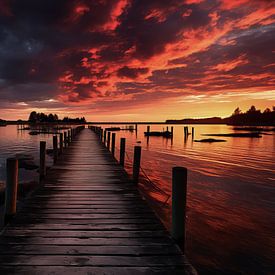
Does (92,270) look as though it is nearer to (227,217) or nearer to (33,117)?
(227,217)

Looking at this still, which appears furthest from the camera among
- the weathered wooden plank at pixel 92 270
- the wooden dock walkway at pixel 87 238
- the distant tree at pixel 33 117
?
the distant tree at pixel 33 117

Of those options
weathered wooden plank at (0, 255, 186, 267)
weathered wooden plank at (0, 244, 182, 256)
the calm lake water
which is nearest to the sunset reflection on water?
the calm lake water

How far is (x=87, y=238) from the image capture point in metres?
4.07

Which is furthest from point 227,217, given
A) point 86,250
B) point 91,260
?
point 91,260

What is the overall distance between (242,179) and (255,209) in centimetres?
602

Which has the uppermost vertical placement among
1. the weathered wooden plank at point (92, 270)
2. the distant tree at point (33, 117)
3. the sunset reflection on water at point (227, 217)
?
the distant tree at point (33, 117)

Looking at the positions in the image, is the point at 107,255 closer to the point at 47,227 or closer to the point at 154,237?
the point at 154,237

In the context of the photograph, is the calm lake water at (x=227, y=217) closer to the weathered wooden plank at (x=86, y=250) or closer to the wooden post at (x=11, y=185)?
the weathered wooden plank at (x=86, y=250)

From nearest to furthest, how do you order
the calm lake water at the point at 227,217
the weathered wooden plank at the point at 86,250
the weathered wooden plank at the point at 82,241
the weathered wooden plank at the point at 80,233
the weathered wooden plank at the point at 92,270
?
the weathered wooden plank at the point at 92,270, the weathered wooden plank at the point at 86,250, the weathered wooden plank at the point at 82,241, the weathered wooden plank at the point at 80,233, the calm lake water at the point at 227,217

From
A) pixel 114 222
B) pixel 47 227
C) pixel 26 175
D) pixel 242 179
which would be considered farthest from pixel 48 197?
pixel 242 179

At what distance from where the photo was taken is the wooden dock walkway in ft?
10.6

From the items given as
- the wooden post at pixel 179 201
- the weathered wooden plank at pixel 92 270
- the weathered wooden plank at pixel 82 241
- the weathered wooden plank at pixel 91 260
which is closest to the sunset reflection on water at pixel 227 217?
the wooden post at pixel 179 201

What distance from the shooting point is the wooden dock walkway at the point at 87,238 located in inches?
128

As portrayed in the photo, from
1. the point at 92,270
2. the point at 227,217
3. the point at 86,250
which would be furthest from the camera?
the point at 227,217
